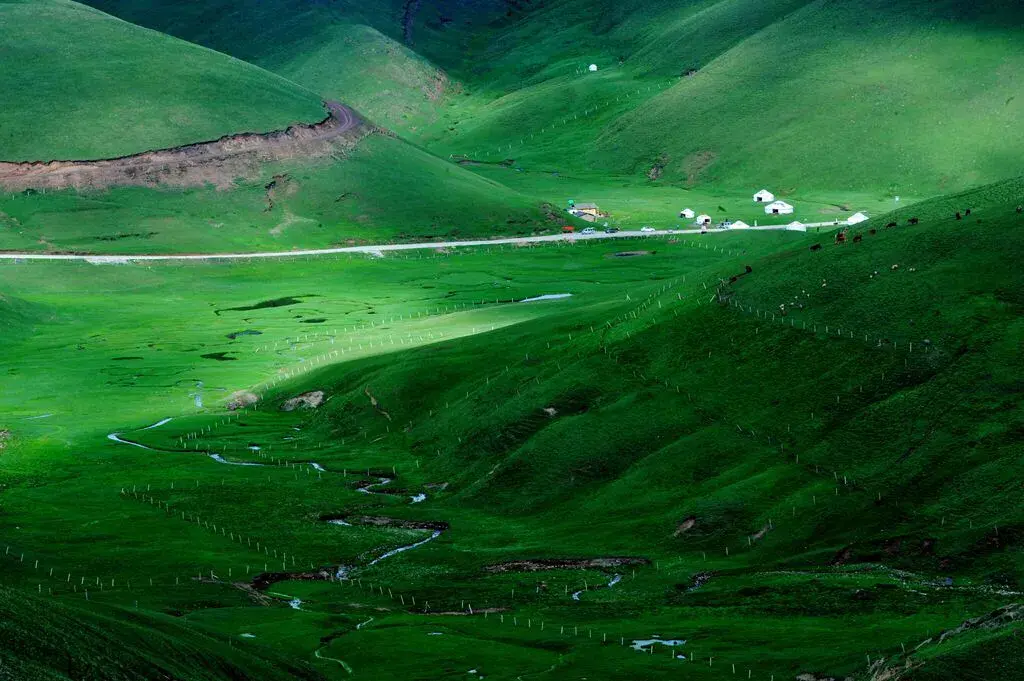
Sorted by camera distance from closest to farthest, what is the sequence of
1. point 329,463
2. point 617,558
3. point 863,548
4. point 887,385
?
1. point 863,548
2. point 617,558
3. point 887,385
4. point 329,463

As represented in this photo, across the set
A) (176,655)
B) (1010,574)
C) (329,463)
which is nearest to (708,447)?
(1010,574)

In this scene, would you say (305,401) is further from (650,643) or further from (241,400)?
(650,643)

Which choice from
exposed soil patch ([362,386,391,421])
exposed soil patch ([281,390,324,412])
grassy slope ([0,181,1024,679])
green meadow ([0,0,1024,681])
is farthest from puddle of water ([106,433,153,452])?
exposed soil patch ([362,386,391,421])

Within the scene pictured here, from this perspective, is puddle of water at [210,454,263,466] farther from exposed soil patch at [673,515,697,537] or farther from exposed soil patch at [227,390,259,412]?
exposed soil patch at [673,515,697,537]

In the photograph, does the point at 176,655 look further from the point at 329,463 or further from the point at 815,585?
the point at 329,463

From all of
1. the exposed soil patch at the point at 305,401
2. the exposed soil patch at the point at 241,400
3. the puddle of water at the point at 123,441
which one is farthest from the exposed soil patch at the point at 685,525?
the exposed soil patch at the point at 241,400

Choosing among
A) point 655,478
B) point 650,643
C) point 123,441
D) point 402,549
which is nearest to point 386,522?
point 402,549
